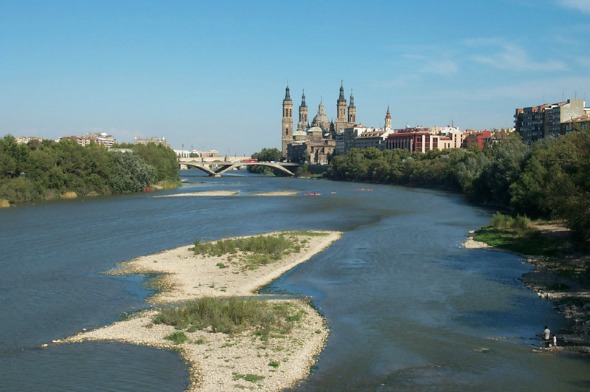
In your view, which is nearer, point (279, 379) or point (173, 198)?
point (279, 379)

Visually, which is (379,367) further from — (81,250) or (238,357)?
(81,250)

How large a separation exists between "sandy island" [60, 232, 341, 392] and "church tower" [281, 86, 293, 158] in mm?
147795

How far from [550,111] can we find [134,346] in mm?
71454

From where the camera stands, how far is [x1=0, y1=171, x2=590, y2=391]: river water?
13.2 meters

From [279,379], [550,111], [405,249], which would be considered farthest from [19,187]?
[550,111]

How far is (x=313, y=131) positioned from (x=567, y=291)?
143672 mm

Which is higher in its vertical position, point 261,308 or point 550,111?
point 550,111

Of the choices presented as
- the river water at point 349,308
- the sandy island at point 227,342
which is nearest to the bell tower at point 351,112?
the river water at point 349,308

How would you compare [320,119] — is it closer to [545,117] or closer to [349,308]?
[545,117]

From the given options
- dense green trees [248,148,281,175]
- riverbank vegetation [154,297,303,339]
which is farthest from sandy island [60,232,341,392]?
dense green trees [248,148,281,175]

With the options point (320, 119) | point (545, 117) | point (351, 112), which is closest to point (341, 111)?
point (351, 112)

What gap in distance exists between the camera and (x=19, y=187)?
Answer: 5303 cm

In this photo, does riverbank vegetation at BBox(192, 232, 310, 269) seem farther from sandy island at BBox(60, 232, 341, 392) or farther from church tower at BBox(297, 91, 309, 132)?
church tower at BBox(297, 91, 309, 132)

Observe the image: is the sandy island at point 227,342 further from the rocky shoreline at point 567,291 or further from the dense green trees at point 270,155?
the dense green trees at point 270,155
